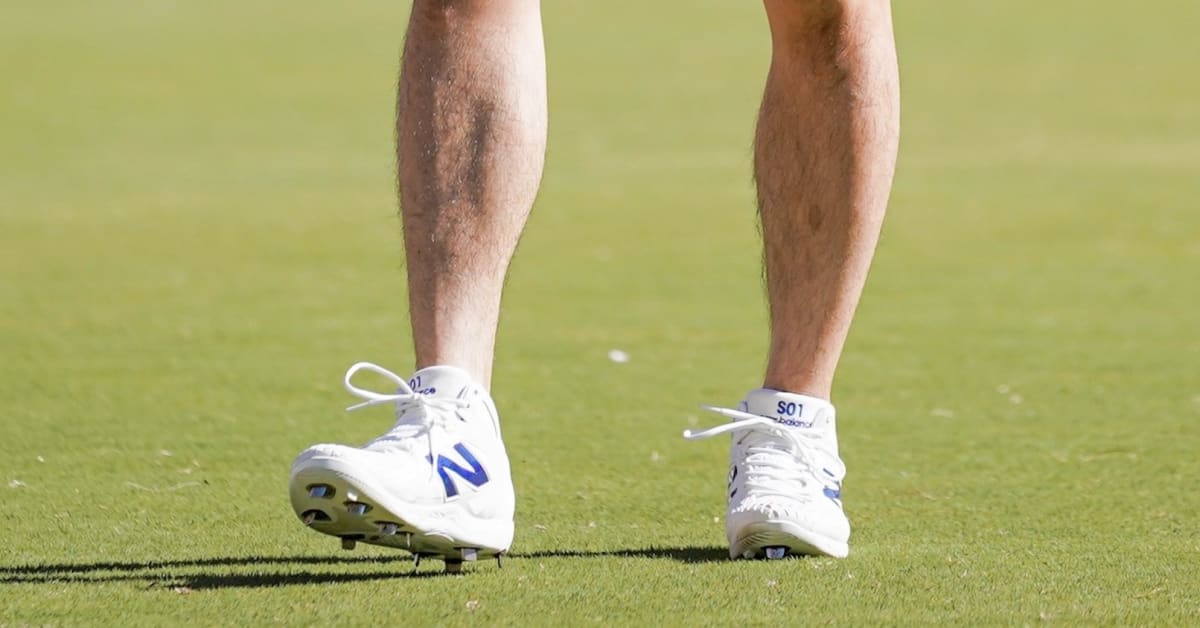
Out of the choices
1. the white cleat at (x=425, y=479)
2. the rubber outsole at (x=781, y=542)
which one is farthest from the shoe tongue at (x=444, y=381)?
the rubber outsole at (x=781, y=542)

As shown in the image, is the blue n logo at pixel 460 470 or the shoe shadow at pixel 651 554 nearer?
the blue n logo at pixel 460 470

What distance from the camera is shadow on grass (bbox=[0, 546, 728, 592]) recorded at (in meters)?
1.78

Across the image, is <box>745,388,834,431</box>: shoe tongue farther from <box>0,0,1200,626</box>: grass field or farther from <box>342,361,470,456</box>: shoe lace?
<box>342,361,470,456</box>: shoe lace

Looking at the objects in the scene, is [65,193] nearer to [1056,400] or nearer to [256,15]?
[1056,400]

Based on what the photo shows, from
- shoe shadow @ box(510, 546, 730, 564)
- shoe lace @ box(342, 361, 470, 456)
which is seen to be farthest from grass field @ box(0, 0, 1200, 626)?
shoe lace @ box(342, 361, 470, 456)

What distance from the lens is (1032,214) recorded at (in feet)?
20.9

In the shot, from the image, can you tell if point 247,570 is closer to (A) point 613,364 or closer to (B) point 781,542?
(B) point 781,542

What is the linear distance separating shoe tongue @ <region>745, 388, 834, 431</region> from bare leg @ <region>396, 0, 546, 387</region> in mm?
336

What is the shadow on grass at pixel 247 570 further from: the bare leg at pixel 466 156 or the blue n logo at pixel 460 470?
the bare leg at pixel 466 156

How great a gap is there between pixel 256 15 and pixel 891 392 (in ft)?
39.5

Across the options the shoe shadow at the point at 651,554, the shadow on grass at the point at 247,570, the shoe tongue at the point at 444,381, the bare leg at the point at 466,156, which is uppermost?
the bare leg at the point at 466,156

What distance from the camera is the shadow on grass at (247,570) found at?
5.83 feet

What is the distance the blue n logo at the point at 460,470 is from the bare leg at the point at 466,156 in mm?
107

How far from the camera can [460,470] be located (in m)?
1.83
